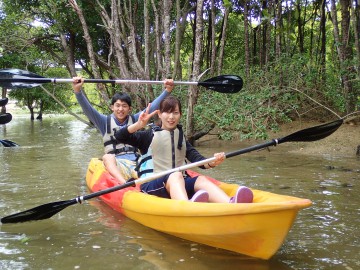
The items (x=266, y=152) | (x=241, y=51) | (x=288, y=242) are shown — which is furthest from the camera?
(x=241, y=51)

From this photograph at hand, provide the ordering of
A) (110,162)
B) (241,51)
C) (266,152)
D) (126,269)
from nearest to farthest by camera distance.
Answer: (126,269) → (110,162) → (266,152) → (241,51)

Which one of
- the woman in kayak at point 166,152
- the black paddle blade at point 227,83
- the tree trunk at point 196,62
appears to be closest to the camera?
the woman in kayak at point 166,152

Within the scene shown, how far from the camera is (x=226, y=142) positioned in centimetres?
937

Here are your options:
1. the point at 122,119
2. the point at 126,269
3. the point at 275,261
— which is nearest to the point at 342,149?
the point at 122,119

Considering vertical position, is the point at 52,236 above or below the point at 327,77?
below

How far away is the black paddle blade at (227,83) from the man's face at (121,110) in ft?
3.33

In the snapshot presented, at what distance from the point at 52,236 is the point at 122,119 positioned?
5.04 ft

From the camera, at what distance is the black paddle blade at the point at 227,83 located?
4738 mm

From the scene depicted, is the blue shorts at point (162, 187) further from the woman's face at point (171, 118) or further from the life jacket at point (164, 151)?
the woman's face at point (171, 118)

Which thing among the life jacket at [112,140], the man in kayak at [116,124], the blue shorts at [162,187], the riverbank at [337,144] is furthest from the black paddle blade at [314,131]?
the riverbank at [337,144]

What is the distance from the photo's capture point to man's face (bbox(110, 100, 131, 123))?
425 centimetres

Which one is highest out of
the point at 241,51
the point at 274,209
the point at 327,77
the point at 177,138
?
the point at 241,51

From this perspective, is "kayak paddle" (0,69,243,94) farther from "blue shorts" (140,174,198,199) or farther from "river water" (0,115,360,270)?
"blue shorts" (140,174,198,199)

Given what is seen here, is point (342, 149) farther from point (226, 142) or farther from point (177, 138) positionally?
point (177, 138)
